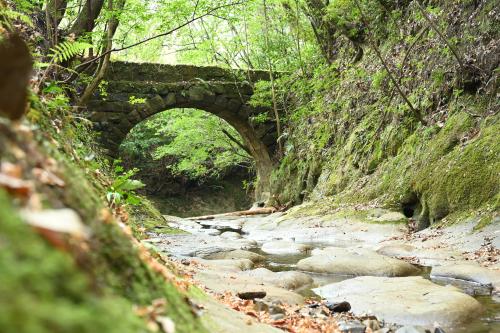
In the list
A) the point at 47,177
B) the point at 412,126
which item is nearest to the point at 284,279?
the point at 47,177

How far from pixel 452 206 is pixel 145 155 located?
19.1 m

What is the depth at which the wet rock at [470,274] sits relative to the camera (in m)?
4.42

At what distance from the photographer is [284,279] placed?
4.77 metres

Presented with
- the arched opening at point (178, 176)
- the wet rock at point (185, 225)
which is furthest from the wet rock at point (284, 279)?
the arched opening at point (178, 176)

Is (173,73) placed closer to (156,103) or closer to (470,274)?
(156,103)

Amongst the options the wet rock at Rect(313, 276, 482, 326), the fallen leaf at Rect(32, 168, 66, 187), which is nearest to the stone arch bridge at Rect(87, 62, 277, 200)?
the wet rock at Rect(313, 276, 482, 326)

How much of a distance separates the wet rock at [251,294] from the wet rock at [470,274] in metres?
2.11

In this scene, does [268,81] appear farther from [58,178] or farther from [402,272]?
[58,178]

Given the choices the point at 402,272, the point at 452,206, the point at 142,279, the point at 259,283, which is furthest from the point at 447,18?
the point at 142,279

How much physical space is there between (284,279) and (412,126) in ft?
18.7

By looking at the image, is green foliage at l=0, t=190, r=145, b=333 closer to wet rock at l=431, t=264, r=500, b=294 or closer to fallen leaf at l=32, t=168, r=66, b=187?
fallen leaf at l=32, t=168, r=66, b=187

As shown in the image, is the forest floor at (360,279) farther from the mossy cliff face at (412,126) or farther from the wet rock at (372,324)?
the mossy cliff face at (412,126)

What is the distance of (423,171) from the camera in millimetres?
7875

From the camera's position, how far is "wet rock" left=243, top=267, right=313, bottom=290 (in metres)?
4.70
